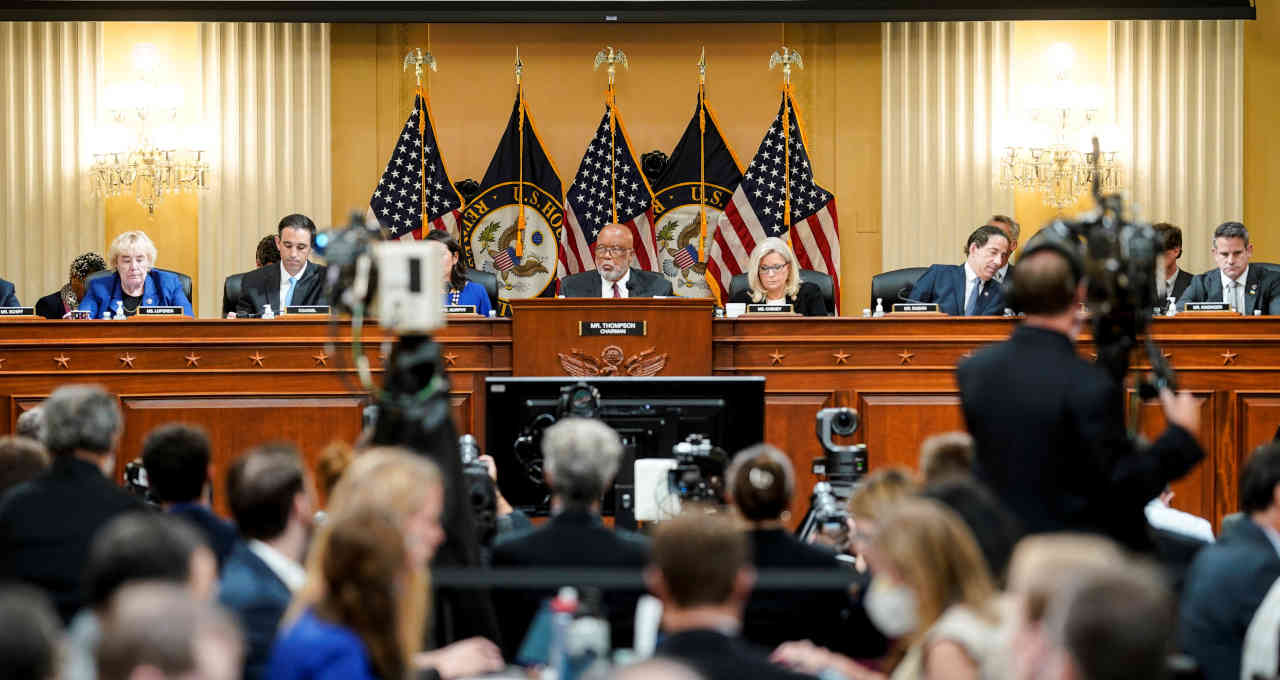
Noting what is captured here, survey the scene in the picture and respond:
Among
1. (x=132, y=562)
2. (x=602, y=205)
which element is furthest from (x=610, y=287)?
(x=132, y=562)

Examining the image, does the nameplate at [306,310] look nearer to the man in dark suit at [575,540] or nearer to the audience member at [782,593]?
the man in dark suit at [575,540]

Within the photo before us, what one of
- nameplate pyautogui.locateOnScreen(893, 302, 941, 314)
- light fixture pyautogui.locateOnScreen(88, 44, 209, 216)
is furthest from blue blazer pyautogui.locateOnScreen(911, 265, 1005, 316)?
light fixture pyautogui.locateOnScreen(88, 44, 209, 216)

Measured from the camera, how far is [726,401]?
6.41 metres

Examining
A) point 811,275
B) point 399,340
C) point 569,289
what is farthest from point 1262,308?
point 399,340

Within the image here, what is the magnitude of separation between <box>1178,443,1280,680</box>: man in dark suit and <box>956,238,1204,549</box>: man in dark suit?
1.02 ft

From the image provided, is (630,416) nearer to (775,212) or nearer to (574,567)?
(574,567)

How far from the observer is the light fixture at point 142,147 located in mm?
11148

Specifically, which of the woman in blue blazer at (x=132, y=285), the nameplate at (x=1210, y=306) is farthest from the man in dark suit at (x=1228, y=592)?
the woman in blue blazer at (x=132, y=285)

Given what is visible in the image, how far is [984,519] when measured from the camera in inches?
141

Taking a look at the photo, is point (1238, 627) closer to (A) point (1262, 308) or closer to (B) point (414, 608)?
(B) point (414, 608)

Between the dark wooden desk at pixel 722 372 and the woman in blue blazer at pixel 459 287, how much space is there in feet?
4.30

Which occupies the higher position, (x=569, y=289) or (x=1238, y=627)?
(x=569, y=289)

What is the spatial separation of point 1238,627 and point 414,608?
7.97 ft

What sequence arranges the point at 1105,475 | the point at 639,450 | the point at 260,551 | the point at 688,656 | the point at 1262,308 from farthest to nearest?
1. the point at 1262,308
2. the point at 639,450
3. the point at 1105,475
4. the point at 260,551
5. the point at 688,656
